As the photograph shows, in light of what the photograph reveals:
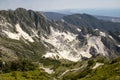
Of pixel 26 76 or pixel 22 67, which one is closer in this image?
pixel 26 76

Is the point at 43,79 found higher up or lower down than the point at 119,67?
lower down

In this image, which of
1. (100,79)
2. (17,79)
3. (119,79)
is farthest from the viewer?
(17,79)

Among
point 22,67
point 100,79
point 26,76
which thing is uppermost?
point 100,79

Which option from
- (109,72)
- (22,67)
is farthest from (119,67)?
(22,67)

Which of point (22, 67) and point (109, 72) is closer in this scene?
point (109, 72)

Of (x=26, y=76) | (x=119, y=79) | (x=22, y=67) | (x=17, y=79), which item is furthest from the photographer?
(x=22, y=67)

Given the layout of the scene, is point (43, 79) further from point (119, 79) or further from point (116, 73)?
point (119, 79)

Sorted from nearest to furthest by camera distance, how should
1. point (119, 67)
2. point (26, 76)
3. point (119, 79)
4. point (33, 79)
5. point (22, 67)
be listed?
point (119, 79) < point (119, 67) < point (33, 79) < point (26, 76) < point (22, 67)

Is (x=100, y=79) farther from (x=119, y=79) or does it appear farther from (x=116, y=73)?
(x=119, y=79)

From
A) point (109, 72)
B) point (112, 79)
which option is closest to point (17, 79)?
point (109, 72)
